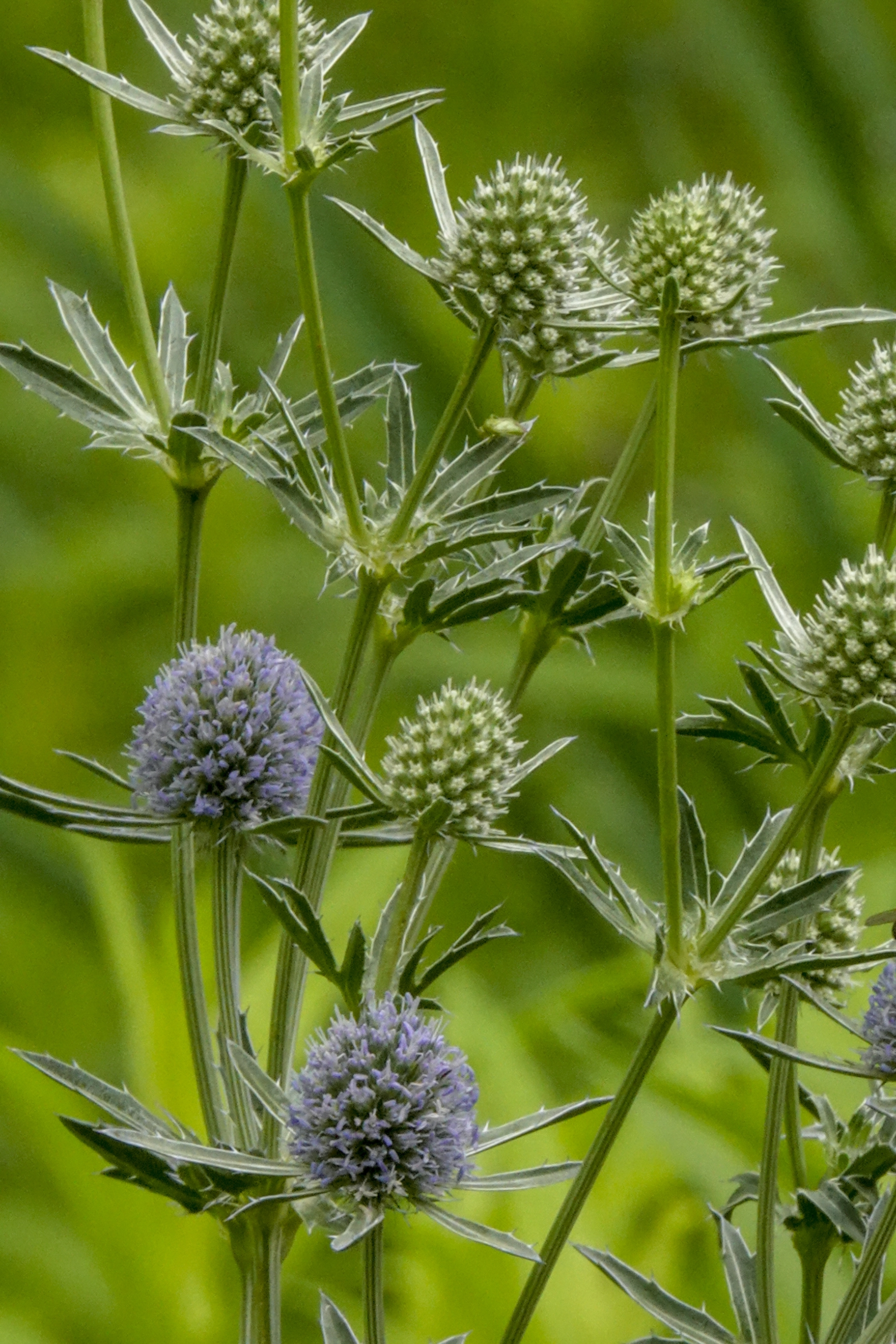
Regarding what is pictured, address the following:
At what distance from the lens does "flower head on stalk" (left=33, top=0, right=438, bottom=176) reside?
2.16 feet

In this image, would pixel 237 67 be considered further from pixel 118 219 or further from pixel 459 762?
pixel 459 762

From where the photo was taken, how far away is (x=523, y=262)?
65 cm

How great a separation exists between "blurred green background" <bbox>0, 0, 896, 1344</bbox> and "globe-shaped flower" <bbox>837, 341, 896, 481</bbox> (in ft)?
2.64

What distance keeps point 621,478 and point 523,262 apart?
0.11 m

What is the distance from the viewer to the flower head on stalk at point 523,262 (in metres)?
0.65

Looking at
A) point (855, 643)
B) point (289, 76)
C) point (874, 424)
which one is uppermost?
point (289, 76)

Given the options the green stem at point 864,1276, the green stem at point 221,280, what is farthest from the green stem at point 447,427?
the green stem at point 864,1276

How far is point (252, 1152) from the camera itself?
0.63m

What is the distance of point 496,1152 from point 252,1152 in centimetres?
80

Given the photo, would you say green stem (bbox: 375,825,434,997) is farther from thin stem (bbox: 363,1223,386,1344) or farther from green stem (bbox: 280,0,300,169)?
green stem (bbox: 280,0,300,169)

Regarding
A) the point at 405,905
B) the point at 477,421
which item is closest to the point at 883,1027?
the point at 405,905

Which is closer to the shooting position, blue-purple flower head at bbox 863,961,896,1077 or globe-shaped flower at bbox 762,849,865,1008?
blue-purple flower head at bbox 863,961,896,1077

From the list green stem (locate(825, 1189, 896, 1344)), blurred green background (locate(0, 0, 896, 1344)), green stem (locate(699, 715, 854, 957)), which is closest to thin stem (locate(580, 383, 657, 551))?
green stem (locate(699, 715, 854, 957))

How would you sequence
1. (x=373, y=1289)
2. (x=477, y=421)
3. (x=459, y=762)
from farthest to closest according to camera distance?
1. (x=477, y=421)
2. (x=459, y=762)
3. (x=373, y=1289)
